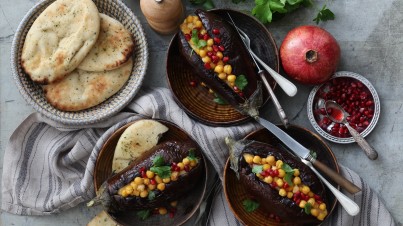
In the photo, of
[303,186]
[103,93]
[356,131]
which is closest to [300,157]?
[303,186]

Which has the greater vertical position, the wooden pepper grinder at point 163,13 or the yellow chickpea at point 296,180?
the wooden pepper grinder at point 163,13

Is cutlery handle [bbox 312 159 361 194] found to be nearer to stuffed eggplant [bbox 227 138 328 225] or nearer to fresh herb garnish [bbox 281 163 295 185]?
stuffed eggplant [bbox 227 138 328 225]

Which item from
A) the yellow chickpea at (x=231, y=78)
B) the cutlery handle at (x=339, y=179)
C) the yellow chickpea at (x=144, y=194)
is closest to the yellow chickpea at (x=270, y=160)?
the cutlery handle at (x=339, y=179)

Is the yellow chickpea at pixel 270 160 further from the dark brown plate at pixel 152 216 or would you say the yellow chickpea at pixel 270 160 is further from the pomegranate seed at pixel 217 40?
the pomegranate seed at pixel 217 40

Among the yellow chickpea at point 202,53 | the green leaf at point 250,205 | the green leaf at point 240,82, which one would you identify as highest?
the yellow chickpea at point 202,53

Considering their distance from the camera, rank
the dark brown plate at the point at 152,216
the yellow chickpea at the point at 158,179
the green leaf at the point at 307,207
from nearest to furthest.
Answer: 1. the green leaf at the point at 307,207
2. the yellow chickpea at the point at 158,179
3. the dark brown plate at the point at 152,216

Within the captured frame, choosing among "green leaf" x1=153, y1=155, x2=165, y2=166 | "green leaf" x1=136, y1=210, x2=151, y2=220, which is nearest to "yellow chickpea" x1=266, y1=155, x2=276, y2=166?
"green leaf" x1=153, y1=155, x2=165, y2=166

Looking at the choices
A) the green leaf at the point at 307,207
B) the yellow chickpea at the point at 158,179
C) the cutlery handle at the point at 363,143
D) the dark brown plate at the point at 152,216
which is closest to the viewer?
the green leaf at the point at 307,207
